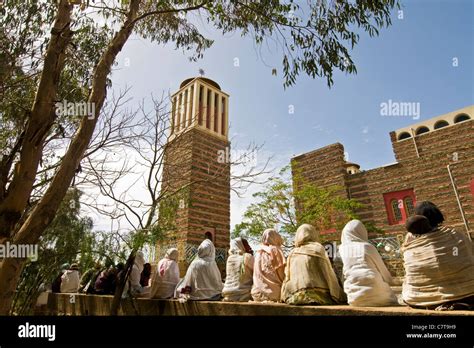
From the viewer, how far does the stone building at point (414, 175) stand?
1644cm

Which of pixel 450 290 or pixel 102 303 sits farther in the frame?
pixel 102 303

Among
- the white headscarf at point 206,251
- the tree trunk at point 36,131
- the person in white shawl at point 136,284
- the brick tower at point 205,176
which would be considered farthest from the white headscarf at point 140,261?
the brick tower at point 205,176

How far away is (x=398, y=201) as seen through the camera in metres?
18.8

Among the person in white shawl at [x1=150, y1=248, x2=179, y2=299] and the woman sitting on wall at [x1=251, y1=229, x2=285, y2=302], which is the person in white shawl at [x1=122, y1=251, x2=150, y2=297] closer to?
the person in white shawl at [x1=150, y1=248, x2=179, y2=299]

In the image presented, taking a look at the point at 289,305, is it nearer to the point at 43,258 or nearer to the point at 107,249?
Result: the point at 107,249

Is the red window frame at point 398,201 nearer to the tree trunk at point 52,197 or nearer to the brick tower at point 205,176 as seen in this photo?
the brick tower at point 205,176

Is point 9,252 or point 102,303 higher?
point 9,252

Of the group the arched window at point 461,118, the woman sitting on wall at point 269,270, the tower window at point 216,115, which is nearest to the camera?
the woman sitting on wall at point 269,270

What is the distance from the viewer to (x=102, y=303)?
6.43 m

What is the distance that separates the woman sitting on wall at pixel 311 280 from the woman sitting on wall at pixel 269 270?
1.36 feet

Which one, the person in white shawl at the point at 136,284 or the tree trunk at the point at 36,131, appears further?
the person in white shawl at the point at 136,284

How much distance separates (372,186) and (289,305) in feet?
61.2
